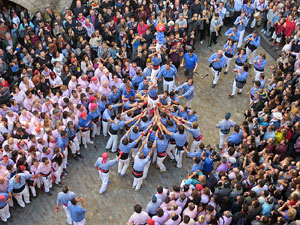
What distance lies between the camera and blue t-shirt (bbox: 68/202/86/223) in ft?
37.1

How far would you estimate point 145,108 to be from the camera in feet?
47.4

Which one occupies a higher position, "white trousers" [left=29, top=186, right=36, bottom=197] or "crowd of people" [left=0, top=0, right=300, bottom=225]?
"crowd of people" [left=0, top=0, right=300, bottom=225]

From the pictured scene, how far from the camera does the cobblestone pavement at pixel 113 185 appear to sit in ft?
42.0

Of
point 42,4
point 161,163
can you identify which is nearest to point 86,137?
point 161,163

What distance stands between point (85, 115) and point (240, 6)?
32.2 feet

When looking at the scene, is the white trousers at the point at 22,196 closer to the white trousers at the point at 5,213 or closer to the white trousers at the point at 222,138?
the white trousers at the point at 5,213

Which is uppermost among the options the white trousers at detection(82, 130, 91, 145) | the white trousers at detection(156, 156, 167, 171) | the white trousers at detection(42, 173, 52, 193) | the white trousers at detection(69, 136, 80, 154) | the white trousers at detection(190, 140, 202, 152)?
the white trousers at detection(190, 140, 202, 152)

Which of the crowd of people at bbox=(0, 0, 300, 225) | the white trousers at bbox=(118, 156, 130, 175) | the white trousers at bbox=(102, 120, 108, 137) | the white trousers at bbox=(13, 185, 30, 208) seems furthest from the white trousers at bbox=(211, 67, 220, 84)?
the white trousers at bbox=(13, 185, 30, 208)

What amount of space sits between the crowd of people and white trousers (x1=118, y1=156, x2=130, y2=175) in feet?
0.20

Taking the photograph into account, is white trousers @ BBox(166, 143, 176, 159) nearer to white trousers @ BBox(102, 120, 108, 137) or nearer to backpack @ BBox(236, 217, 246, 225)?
white trousers @ BBox(102, 120, 108, 137)

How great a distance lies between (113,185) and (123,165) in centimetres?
74

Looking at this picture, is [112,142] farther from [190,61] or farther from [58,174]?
[190,61]

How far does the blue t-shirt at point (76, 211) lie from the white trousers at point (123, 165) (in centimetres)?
250

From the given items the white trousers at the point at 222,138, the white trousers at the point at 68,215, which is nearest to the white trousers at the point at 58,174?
the white trousers at the point at 68,215
